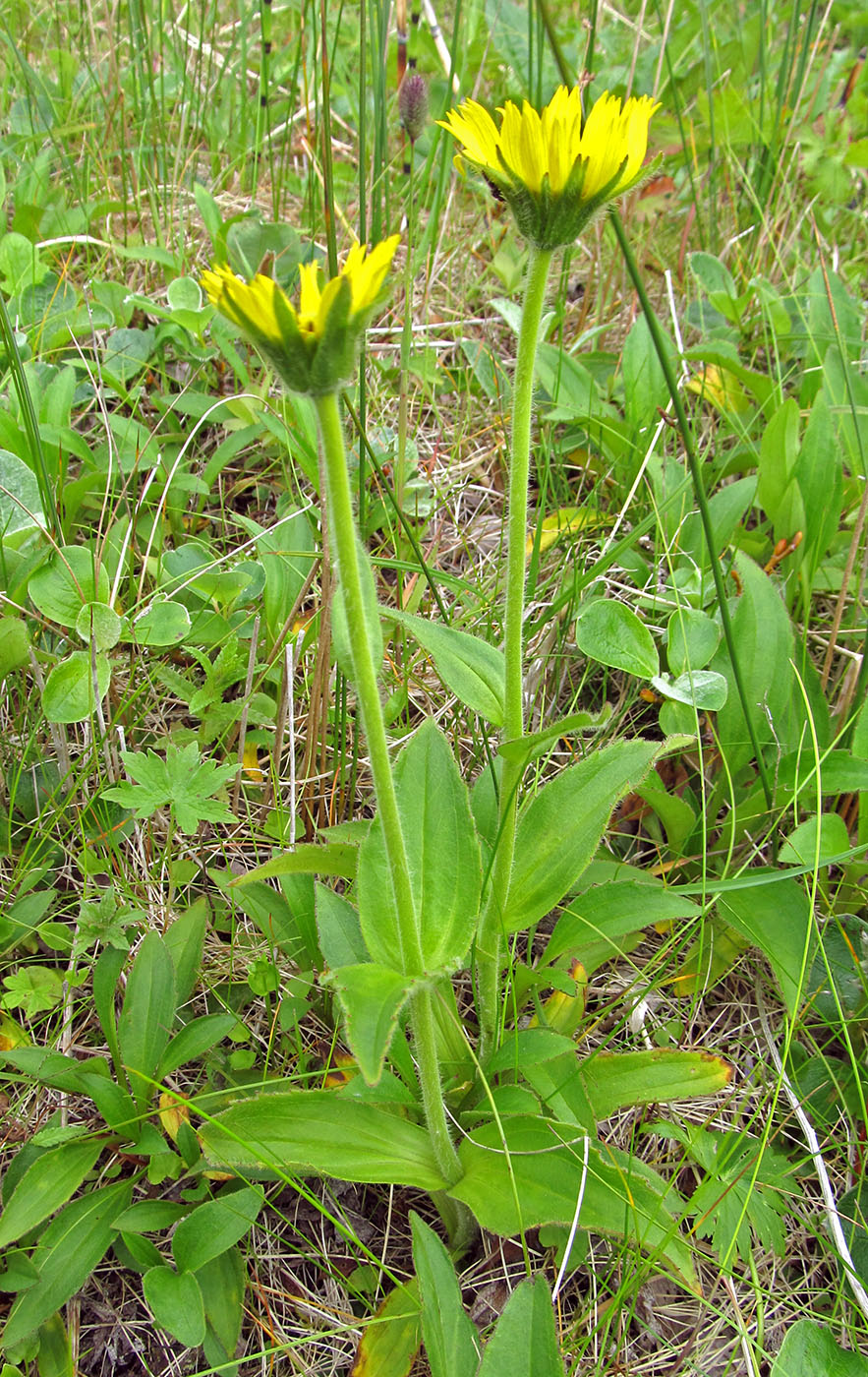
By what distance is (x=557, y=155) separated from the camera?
117 centimetres

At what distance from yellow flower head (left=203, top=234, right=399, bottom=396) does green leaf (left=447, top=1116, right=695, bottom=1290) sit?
3.28ft

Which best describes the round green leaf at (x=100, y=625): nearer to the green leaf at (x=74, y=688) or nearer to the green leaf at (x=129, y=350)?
the green leaf at (x=74, y=688)

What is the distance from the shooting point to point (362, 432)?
5.65 feet

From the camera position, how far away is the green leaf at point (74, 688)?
1.67 m

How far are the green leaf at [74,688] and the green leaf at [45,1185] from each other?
0.65 meters

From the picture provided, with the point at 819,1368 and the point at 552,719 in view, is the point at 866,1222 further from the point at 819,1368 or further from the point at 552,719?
the point at 552,719

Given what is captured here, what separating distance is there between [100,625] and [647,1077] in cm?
114

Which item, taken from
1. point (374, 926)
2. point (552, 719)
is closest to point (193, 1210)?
point (374, 926)

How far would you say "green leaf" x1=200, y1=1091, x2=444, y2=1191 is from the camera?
134 cm

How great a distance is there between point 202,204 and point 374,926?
203 cm

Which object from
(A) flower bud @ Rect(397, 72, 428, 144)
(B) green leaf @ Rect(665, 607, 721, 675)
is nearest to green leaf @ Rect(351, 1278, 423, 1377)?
(B) green leaf @ Rect(665, 607, 721, 675)

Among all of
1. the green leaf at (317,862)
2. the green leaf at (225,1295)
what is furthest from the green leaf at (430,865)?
the green leaf at (225,1295)

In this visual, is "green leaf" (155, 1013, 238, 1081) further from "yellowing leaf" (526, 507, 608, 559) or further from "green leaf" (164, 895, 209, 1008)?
"yellowing leaf" (526, 507, 608, 559)

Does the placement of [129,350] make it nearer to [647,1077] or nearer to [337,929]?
[337,929]
